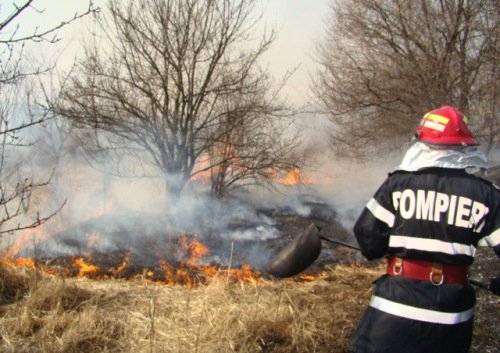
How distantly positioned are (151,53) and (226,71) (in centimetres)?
171

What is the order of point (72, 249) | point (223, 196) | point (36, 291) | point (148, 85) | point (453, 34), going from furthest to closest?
point (223, 196)
point (453, 34)
point (148, 85)
point (72, 249)
point (36, 291)

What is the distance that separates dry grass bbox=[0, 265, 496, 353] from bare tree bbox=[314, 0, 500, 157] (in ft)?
21.8

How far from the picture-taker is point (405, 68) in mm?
12125

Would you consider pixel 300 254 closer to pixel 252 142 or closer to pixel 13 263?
pixel 13 263

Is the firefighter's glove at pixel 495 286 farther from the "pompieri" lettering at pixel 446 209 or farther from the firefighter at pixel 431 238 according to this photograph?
the "pompieri" lettering at pixel 446 209

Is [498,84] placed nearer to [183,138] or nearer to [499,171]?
[499,171]

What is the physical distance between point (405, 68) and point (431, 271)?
10596mm

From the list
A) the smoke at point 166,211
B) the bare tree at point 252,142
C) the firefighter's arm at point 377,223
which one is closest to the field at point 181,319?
the smoke at point 166,211

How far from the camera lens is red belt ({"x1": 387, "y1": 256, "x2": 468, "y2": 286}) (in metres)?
2.54

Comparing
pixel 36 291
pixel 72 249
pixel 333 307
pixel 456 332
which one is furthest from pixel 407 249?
pixel 72 249

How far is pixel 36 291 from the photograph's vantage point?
13.7 ft

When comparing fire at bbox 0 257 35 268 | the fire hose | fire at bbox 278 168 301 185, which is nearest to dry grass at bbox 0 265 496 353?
fire at bbox 0 257 35 268

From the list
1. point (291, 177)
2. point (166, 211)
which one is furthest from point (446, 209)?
point (291, 177)

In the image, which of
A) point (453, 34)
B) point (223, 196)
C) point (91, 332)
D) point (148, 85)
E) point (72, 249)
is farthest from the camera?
point (223, 196)
